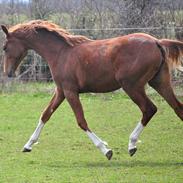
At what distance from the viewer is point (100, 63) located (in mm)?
8805

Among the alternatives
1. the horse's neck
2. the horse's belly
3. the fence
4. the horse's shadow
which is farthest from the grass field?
the fence

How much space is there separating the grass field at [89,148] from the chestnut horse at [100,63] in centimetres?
37

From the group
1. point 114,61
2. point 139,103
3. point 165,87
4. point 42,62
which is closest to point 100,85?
point 114,61

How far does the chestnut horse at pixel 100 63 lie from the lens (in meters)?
8.57

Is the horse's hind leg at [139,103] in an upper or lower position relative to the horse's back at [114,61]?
lower

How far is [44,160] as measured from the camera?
8664mm

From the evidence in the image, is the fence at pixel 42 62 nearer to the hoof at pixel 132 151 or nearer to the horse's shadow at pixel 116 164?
the hoof at pixel 132 151

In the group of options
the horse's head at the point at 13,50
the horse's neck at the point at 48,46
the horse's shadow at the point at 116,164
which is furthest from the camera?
the horse's head at the point at 13,50

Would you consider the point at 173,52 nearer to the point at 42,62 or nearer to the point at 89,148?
the point at 89,148

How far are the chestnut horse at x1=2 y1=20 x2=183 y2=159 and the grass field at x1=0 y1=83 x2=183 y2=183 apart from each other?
374 mm

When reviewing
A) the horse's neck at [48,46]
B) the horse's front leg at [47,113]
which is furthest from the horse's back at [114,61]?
the horse's front leg at [47,113]

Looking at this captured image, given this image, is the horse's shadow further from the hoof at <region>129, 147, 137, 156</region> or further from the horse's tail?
the horse's tail

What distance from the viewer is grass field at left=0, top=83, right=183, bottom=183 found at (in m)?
7.60

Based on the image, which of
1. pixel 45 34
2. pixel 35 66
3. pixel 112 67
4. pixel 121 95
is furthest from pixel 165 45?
pixel 35 66
